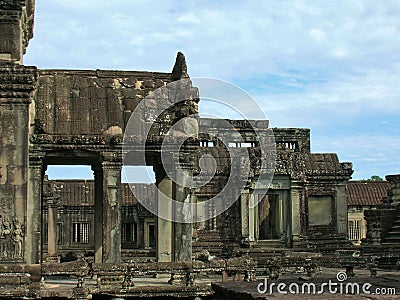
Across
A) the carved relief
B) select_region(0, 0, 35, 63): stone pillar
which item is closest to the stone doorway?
select_region(0, 0, 35, 63): stone pillar

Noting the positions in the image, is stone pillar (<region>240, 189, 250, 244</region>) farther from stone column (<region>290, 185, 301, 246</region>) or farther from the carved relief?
the carved relief

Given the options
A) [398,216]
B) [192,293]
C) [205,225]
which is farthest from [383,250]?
[192,293]

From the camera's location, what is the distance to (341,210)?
83.8 feet

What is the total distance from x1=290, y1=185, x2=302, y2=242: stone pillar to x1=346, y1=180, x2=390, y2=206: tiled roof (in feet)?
41.8

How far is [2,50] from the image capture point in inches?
536

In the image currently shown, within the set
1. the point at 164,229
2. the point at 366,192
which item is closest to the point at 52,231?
the point at 164,229

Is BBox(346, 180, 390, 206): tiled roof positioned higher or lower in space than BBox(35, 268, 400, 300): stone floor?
higher

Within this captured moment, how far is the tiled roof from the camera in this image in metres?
36.4

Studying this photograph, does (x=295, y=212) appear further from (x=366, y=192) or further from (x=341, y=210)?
(x=366, y=192)

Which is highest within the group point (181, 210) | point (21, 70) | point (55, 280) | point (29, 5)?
point (29, 5)

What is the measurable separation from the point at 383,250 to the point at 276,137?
1178cm

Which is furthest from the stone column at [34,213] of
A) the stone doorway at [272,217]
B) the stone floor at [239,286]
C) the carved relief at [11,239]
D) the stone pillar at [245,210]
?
the stone doorway at [272,217]

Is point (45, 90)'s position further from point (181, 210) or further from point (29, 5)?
point (181, 210)

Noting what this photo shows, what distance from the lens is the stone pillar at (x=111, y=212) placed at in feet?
48.2
